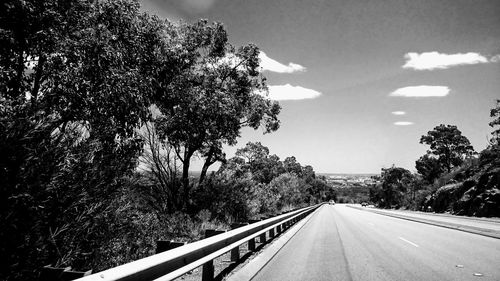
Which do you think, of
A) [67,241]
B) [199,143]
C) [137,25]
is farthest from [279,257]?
[199,143]

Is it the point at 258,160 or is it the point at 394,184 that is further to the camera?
the point at 394,184

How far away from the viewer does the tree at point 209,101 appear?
16.1m

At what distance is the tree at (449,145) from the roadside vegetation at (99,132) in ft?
253

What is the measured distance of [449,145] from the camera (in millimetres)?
78438

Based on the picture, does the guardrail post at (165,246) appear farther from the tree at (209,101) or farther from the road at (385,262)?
the tree at (209,101)

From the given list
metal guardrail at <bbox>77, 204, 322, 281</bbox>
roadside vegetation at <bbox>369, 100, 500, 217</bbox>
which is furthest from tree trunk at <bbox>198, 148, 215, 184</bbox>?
roadside vegetation at <bbox>369, 100, 500, 217</bbox>

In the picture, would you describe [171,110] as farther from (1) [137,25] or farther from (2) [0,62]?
(2) [0,62]

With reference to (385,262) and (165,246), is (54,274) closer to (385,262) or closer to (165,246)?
(165,246)

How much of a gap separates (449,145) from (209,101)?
268ft

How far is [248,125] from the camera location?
22.7 meters

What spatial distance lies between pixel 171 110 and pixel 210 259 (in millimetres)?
13363

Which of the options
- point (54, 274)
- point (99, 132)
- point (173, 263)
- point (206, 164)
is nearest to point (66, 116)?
point (99, 132)

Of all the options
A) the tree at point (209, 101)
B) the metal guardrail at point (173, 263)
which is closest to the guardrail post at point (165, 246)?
the metal guardrail at point (173, 263)

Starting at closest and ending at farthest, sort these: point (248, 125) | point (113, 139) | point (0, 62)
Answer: point (0, 62) < point (113, 139) < point (248, 125)
